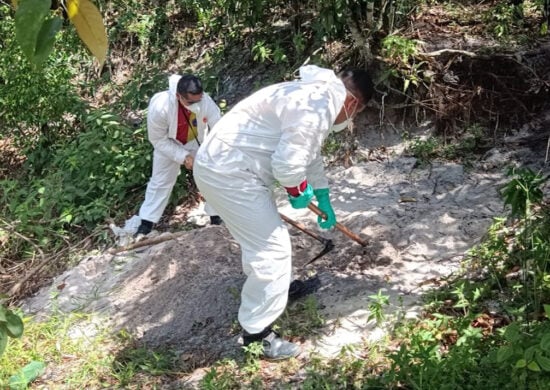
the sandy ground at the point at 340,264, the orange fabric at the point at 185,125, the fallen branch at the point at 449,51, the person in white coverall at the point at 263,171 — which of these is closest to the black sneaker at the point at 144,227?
the sandy ground at the point at 340,264

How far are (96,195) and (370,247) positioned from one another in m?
2.98

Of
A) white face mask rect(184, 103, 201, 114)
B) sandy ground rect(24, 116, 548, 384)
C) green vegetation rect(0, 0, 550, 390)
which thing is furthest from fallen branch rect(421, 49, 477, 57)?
white face mask rect(184, 103, 201, 114)

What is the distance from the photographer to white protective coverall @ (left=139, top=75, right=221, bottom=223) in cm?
446

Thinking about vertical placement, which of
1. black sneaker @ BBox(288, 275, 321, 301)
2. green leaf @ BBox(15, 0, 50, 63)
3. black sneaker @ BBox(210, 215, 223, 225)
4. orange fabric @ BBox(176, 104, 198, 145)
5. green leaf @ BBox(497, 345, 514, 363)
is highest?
green leaf @ BBox(15, 0, 50, 63)

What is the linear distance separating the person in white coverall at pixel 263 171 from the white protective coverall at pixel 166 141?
153cm

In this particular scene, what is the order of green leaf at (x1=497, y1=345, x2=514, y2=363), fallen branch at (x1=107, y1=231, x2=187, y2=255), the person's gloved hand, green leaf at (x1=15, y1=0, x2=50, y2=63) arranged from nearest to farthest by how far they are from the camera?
green leaf at (x1=15, y1=0, x2=50, y2=63)
green leaf at (x1=497, y1=345, x2=514, y2=363)
the person's gloved hand
fallen branch at (x1=107, y1=231, x2=187, y2=255)

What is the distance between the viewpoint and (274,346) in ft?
10.3

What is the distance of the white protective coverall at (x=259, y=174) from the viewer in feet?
9.40

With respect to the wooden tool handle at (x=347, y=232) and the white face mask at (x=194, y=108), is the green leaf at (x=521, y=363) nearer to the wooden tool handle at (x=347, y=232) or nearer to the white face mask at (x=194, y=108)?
the wooden tool handle at (x=347, y=232)

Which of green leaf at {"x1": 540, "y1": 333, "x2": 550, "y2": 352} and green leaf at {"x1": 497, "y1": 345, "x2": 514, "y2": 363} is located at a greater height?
green leaf at {"x1": 540, "y1": 333, "x2": 550, "y2": 352}

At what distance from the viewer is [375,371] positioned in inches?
113

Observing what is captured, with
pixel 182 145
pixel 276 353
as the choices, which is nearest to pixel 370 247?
pixel 276 353

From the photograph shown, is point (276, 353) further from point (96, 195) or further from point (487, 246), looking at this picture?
point (96, 195)

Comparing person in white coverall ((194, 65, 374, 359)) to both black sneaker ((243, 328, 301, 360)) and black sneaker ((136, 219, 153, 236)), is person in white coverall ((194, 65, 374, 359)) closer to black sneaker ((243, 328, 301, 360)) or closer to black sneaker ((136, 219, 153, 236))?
black sneaker ((243, 328, 301, 360))
